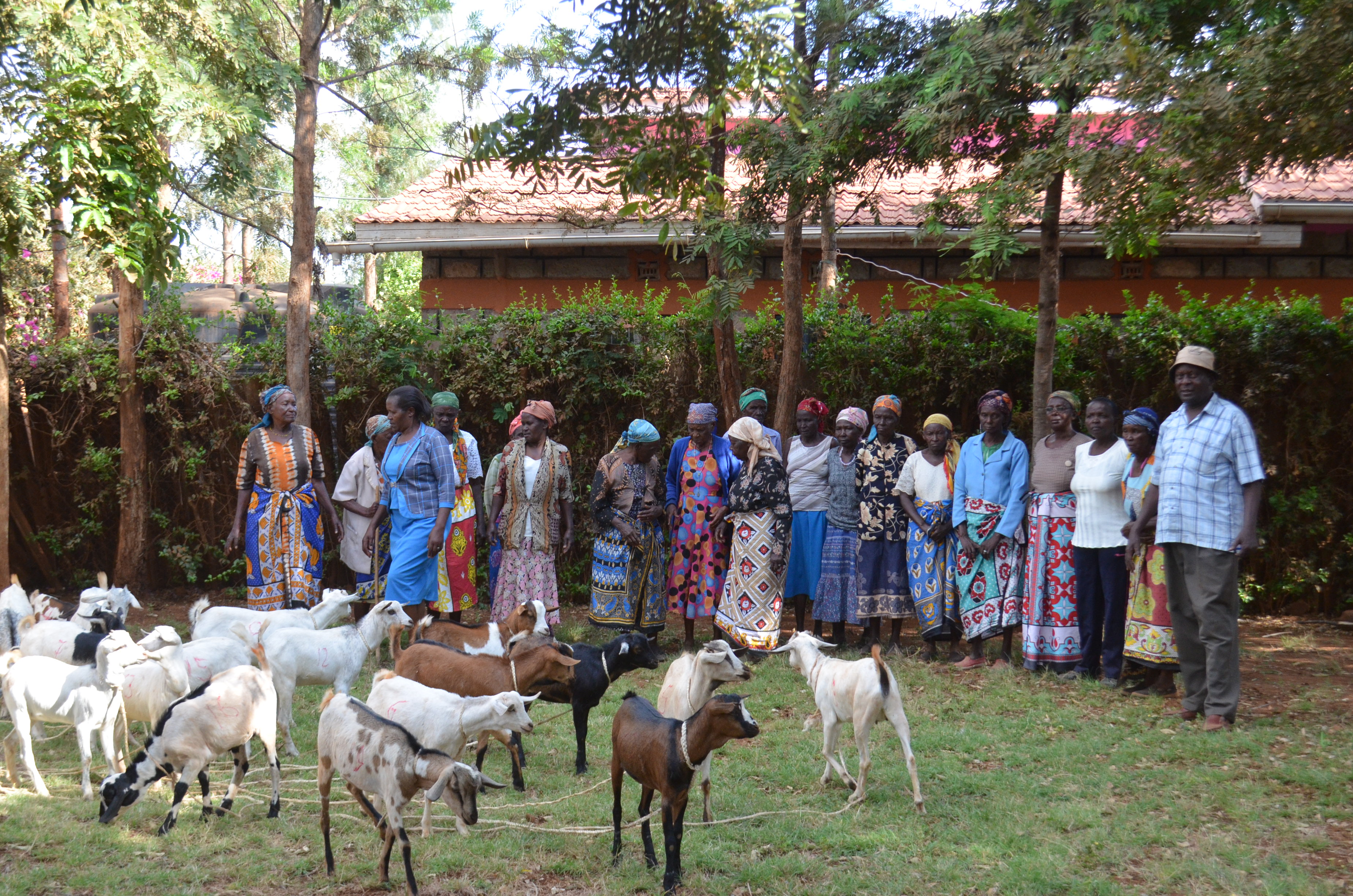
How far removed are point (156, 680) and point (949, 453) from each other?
5.98m

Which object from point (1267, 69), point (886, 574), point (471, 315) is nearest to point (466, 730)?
point (886, 574)

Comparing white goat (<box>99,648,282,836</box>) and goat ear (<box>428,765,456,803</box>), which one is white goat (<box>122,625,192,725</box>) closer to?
white goat (<box>99,648,282,836</box>)

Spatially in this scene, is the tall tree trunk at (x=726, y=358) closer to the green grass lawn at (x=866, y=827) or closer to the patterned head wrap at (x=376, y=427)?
the patterned head wrap at (x=376, y=427)

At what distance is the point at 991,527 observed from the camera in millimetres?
8117

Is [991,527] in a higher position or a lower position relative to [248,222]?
lower

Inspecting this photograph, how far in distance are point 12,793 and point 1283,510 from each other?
33.5ft

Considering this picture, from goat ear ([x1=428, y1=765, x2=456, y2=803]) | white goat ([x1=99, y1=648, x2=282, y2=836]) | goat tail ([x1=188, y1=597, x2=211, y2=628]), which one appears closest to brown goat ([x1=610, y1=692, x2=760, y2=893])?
goat ear ([x1=428, y1=765, x2=456, y2=803])

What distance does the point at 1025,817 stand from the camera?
16.9 ft

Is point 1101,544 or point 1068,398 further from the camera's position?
point 1068,398

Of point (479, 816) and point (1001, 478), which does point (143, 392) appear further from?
point (1001, 478)

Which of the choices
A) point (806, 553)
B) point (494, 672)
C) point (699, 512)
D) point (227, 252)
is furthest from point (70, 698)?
point (227, 252)

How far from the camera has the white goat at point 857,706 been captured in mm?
5246

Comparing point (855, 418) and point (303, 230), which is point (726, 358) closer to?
point (855, 418)

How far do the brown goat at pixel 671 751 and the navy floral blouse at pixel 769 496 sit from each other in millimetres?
3844
